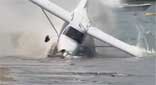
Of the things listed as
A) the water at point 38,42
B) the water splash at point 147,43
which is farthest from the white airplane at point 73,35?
the water splash at point 147,43

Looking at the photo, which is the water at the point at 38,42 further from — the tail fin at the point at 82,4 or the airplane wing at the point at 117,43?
the tail fin at the point at 82,4

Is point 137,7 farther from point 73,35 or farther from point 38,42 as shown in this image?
point 73,35

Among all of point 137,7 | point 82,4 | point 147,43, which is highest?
point 82,4

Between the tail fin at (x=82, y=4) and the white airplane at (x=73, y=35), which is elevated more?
the tail fin at (x=82, y=4)

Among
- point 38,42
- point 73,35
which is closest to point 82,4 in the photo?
point 38,42

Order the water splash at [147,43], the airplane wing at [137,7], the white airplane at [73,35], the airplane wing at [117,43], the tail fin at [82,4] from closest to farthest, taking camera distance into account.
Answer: the airplane wing at [117,43] → the white airplane at [73,35] → the water splash at [147,43] → the tail fin at [82,4] → the airplane wing at [137,7]

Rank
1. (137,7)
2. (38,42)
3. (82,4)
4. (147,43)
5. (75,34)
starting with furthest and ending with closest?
(137,7), (82,4), (147,43), (38,42), (75,34)

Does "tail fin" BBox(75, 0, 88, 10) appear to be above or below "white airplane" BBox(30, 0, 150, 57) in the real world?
above

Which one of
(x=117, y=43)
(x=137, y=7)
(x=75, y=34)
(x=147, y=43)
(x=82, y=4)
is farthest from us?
(x=137, y=7)

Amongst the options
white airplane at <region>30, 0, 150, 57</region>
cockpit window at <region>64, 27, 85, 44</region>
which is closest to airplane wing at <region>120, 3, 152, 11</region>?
white airplane at <region>30, 0, 150, 57</region>

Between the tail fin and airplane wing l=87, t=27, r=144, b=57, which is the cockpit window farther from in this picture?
the tail fin

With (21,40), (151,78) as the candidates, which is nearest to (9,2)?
(21,40)

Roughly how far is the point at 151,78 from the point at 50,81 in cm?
276

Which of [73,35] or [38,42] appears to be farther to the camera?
[38,42]
